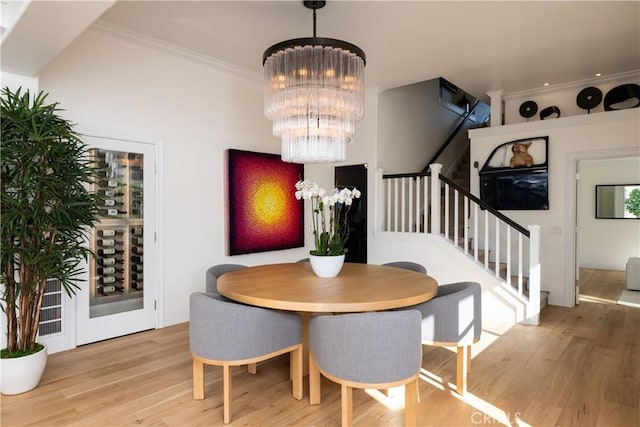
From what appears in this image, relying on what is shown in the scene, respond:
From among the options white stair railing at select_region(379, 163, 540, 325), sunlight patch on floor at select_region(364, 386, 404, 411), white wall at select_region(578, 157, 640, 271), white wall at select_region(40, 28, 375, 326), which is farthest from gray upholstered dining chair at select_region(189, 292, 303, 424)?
white wall at select_region(578, 157, 640, 271)

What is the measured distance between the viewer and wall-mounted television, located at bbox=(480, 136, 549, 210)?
5270 mm

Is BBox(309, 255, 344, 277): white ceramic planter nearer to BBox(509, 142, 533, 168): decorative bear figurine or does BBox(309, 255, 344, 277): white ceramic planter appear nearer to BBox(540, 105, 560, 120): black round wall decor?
BBox(509, 142, 533, 168): decorative bear figurine

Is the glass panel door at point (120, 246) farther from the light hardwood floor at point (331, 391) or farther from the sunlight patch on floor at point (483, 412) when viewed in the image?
the sunlight patch on floor at point (483, 412)

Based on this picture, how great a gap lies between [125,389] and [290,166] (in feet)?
11.1

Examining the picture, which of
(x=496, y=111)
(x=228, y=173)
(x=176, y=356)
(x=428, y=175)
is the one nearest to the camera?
(x=176, y=356)

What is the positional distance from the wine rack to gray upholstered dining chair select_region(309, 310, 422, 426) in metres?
2.65

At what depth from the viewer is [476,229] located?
473 cm

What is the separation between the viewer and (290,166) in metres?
5.33

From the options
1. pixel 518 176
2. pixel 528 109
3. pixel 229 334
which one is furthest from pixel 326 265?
pixel 528 109

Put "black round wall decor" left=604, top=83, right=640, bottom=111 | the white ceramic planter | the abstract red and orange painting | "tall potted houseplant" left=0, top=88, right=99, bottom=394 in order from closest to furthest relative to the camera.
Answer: "tall potted houseplant" left=0, top=88, right=99, bottom=394, the white ceramic planter, the abstract red and orange painting, "black round wall decor" left=604, top=83, right=640, bottom=111

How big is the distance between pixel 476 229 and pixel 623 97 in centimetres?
257

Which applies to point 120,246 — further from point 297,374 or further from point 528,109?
point 528,109

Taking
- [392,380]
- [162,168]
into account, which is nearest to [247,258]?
[162,168]

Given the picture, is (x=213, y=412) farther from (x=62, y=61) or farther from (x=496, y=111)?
(x=496, y=111)
